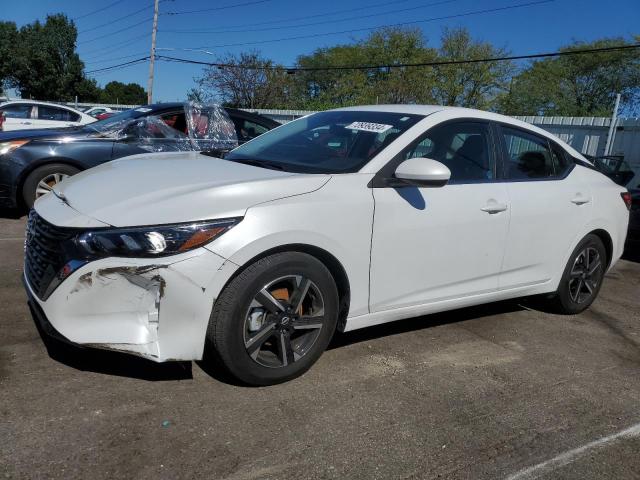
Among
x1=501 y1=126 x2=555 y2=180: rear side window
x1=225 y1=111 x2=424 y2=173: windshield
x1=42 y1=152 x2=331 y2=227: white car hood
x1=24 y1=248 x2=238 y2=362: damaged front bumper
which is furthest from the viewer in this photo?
x1=501 y1=126 x2=555 y2=180: rear side window

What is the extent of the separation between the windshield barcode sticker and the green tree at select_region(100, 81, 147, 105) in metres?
91.5

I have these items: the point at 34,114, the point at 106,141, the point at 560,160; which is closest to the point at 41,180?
the point at 106,141

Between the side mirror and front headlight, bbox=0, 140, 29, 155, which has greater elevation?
the side mirror

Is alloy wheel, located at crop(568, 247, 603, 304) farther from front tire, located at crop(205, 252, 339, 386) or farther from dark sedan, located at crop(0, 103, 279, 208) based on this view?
dark sedan, located at crop(0, 103, 279, 208)

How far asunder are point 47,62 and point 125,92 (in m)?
36.3

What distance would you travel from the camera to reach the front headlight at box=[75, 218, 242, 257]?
2562 mm

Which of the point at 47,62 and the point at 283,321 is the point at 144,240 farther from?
the point at 47,62

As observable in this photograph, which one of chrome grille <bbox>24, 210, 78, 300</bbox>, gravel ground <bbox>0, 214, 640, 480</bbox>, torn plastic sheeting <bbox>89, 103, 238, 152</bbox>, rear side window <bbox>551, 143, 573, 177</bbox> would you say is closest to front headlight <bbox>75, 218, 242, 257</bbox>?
chrome grille <bbox>24, 210, 78, 300</bbox>

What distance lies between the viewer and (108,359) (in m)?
3.17

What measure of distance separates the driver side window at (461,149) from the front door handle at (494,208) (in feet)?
0.65

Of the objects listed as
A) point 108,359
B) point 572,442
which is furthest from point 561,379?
point 108,359

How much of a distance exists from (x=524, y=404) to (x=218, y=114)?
212 inches

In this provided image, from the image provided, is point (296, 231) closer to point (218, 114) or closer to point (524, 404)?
point (524, 404)

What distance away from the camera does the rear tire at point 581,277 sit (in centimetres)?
452
